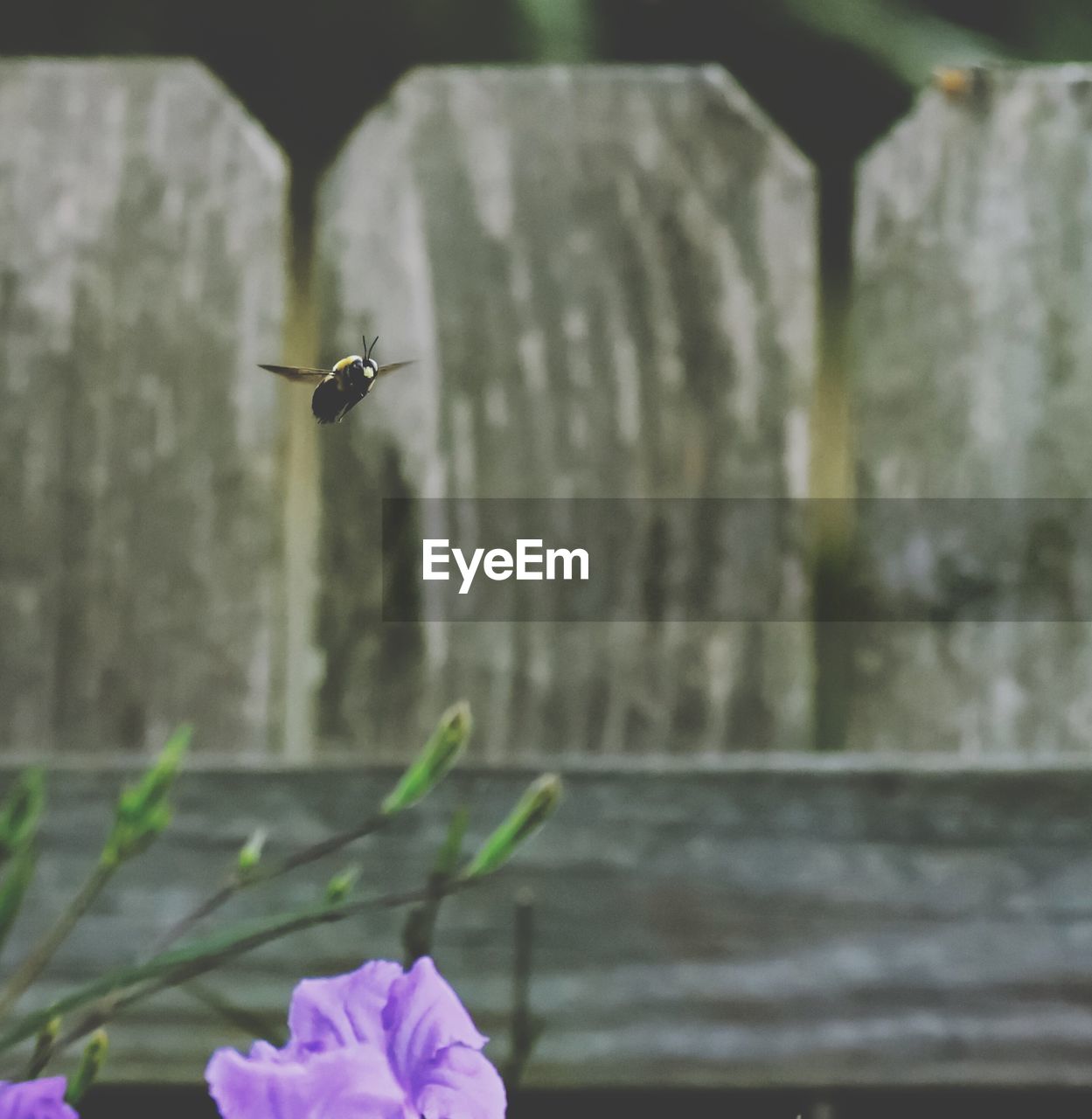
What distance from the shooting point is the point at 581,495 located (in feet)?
1.79

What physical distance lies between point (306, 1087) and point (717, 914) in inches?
13.9

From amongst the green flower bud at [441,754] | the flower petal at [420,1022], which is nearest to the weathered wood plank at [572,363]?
the green flower bud at [441,754]

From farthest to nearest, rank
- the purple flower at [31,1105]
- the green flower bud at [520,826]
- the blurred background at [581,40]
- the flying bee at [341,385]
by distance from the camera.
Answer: the blurred background at [581,40] < the flying bee at [341,385] < the green flower bud at [520,826] < the purple flower at [31,1105]

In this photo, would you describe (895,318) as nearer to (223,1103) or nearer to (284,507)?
(284,507)

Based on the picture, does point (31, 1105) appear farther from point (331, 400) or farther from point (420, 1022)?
point (331, 400)

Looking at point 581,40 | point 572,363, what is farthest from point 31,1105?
point 581,40

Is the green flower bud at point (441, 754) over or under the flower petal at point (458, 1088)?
over

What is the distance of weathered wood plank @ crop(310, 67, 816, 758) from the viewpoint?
542 mm

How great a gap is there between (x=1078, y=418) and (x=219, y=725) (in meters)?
0.46

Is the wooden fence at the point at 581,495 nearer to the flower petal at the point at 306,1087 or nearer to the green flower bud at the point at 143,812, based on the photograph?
the green flower bud at the point at 143,812

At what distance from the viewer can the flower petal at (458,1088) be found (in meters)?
0.25

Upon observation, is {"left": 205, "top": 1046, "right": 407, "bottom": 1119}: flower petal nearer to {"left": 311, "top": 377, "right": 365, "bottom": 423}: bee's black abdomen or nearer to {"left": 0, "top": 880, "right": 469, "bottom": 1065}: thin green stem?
{"left": 0, "top": 880, "right": 469, "bottom": 1065}: thin green stem

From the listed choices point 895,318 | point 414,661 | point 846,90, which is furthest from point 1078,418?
point 414,661

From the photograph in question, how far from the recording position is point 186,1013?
54 cm
